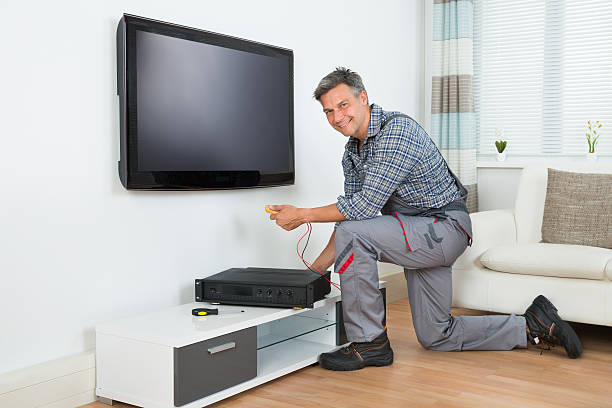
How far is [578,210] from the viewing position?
129 inches

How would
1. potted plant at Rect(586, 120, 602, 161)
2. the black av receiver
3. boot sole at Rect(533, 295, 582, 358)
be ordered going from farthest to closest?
potted plant at Rect(586, 120, 602, 161)
boot sole at Rect(533, 295, 582, 358)
the black av receiver

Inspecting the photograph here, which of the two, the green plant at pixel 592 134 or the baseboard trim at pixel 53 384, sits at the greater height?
the green plant at pixel 592 134

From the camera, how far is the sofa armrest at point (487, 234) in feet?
10.5

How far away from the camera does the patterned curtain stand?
425 cm

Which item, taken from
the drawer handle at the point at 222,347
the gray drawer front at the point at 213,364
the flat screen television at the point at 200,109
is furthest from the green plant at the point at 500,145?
the drawer handle at the point at 222,347

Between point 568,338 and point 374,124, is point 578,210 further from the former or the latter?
point 374,124

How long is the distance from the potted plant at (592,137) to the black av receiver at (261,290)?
7.13ft

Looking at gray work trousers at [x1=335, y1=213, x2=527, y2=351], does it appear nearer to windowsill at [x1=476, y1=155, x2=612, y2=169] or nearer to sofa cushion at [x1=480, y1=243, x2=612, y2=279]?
sofa cushion at [x1=480, y1=243, x2=612, y2=279]

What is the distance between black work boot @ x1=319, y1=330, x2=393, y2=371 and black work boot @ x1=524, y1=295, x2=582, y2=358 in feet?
2.24

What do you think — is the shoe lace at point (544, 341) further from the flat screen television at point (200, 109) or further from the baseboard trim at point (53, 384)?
the baseboard trim at point (53, 384)

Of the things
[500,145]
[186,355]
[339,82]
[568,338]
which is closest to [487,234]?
[568,338]

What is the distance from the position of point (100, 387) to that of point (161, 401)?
294 millimetres

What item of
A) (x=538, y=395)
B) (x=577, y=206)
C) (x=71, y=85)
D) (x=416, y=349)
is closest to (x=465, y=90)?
(x=577, y=206)

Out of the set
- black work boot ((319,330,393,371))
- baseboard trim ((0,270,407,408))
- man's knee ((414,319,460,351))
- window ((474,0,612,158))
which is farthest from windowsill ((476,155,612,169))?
baseboard trim ((0,270,407,408))
